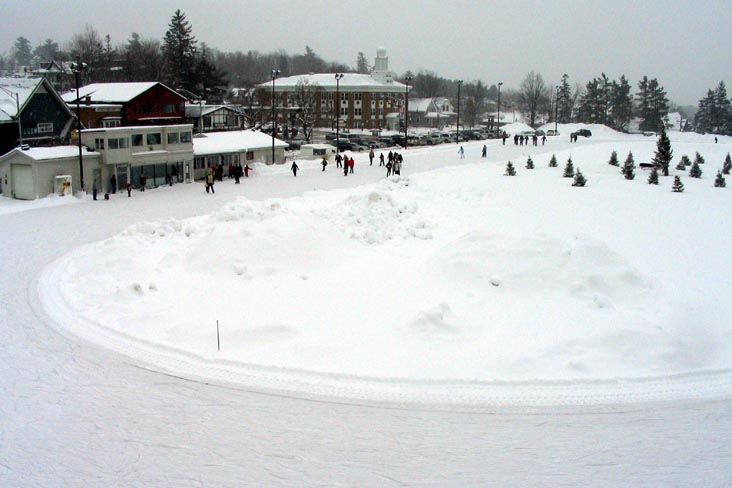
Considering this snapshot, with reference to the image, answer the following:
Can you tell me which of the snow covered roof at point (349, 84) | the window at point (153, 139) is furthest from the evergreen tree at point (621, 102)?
the window at point (153, 139)

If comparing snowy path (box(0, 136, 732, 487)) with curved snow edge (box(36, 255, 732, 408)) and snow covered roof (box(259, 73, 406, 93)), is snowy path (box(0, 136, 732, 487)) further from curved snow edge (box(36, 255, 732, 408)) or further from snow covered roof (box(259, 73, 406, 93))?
snow covered roof (box(259, 73, 406, 93))

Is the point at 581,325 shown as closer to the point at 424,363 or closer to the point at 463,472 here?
the point at 424,363

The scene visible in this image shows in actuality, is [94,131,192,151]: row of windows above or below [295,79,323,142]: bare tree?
below

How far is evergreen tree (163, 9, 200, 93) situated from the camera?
223 ft

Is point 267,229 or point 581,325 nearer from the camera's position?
point 581,325

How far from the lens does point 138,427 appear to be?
1001 cm

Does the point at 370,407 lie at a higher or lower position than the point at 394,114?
lower

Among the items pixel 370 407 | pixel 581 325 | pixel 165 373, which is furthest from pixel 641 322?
pixel 165 373

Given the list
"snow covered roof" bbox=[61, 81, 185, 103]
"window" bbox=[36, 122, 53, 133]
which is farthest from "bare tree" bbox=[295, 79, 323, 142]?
"window" bbox=[36, 122, 53, 133]

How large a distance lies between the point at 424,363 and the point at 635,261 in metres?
9.22

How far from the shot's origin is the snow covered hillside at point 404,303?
11953mm

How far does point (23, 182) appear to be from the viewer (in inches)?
1128

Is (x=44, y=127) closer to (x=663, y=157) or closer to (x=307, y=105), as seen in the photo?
(x=663, y=157)

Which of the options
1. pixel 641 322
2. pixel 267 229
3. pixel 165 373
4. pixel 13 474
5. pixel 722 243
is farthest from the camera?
pixel 722 243
